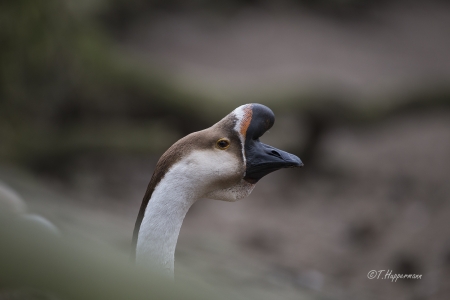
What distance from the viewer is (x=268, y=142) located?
277 inches

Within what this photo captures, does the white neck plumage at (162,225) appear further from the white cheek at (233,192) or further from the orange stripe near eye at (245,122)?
the orange stripe near eye at (245,122)

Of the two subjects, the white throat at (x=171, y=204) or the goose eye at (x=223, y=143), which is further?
the goose eye at (x=223, y=143)

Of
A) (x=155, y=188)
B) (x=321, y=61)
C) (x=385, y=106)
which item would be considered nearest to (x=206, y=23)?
(x=321, y=61)

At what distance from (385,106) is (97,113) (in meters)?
4.42

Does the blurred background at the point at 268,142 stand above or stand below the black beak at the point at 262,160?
above

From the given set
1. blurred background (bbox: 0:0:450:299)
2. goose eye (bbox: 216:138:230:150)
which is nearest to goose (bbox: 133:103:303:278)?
goose eye (bbox: 216:138:230:150)

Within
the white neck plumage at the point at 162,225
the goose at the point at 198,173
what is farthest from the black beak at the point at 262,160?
the white neck plumage at the point at 162,225

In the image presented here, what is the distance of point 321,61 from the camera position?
11.4m

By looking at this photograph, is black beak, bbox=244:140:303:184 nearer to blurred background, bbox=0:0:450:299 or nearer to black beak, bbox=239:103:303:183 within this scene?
black beak, bbox=239:103:303:183

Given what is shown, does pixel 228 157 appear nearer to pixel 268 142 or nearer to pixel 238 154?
pixel 238 154

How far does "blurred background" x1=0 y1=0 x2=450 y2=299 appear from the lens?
17.1 feet

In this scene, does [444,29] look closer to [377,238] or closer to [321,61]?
[321,61]

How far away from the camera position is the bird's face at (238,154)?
2225 mm

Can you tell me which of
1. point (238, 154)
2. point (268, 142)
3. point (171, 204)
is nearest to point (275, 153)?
point (238, 154)
